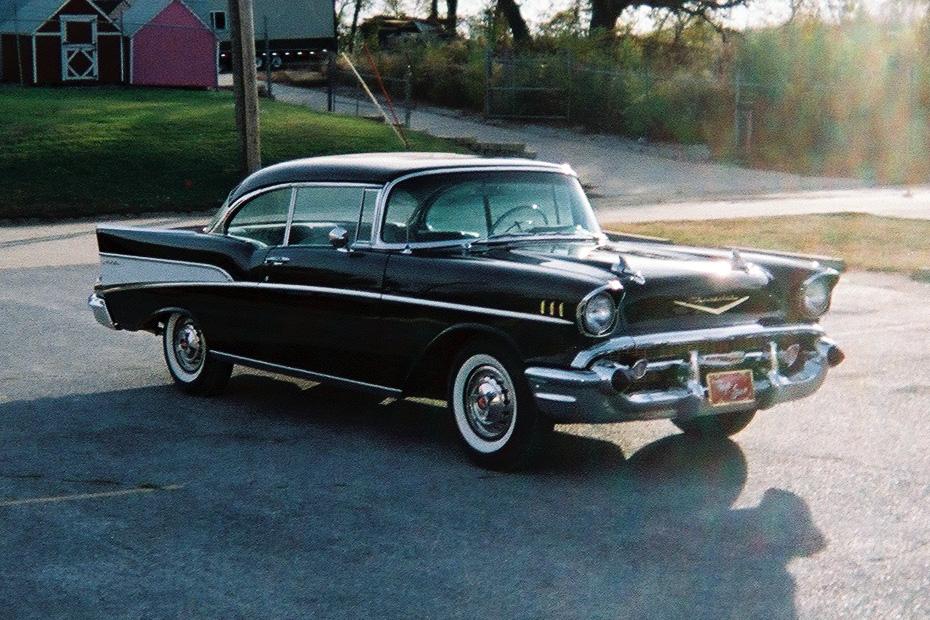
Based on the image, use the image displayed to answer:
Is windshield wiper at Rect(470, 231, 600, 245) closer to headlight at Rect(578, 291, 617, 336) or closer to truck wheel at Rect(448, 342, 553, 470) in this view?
truck wheel at Rect(448, 342, 553, 470)

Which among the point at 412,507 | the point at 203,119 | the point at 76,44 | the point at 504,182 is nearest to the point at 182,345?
the point at 504,182

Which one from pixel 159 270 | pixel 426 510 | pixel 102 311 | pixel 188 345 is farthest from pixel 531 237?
pixel 102 311

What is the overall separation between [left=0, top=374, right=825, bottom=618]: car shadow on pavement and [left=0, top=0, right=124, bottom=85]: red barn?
3217 cm

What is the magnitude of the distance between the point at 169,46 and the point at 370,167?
3287 cm


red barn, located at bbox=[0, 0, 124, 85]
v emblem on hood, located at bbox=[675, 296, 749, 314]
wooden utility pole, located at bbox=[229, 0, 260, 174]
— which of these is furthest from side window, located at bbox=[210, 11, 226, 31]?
v emblem on hood, located at bbox=[675, 296, 749, 314]

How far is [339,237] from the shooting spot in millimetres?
7898

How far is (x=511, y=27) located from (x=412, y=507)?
4329 centimetres

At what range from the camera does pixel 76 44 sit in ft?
128

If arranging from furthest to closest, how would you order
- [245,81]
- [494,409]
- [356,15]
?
[356,15]
[245,81]
[494,409]

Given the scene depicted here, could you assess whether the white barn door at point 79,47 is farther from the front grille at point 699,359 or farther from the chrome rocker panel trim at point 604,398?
the chrome rocker panel trim at point 604,398

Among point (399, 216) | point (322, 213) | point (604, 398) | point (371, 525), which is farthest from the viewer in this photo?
point (322, 213)

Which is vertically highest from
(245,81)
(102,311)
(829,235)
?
(245,81)

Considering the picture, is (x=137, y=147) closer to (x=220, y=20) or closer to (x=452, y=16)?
(x=220, y=20)

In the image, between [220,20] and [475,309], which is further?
[220,20]
